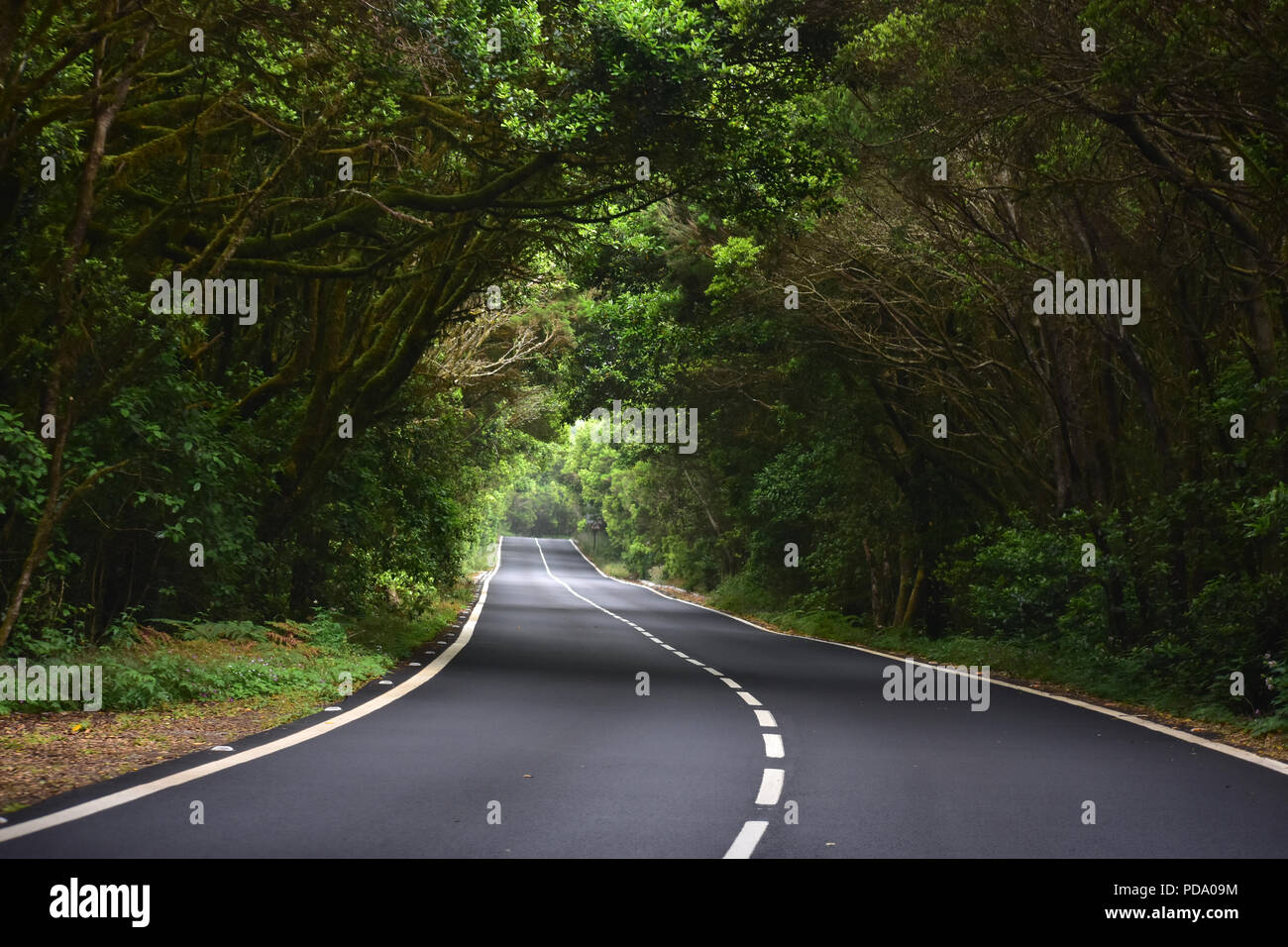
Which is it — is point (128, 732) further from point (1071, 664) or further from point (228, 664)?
point (1071, 664)

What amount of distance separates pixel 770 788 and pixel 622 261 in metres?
19.2

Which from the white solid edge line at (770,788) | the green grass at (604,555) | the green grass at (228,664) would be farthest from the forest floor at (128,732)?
the green grass at (604,555)

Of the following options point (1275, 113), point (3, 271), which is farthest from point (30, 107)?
point (1275, 113)

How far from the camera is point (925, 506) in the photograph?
27828 millimetres

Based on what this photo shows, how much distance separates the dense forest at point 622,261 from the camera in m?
12.6

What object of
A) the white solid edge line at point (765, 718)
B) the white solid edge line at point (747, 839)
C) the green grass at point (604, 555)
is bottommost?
the green grass at point (604, 555)

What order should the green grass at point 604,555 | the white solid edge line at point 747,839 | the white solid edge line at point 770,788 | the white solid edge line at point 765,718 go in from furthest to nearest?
the green grass at point 604,555
the white solid edge line at point 765,718
the white solid edge line at point 770,788
the white solid edge line at point 747,839

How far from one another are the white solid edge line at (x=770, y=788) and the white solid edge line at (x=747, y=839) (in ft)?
2.26

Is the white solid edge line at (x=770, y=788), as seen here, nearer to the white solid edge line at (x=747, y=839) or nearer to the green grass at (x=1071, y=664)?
the white solid edge line at (x=747, y=839)

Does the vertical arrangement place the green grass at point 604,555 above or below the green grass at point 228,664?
below

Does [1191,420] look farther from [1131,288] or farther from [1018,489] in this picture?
[1018,489]
